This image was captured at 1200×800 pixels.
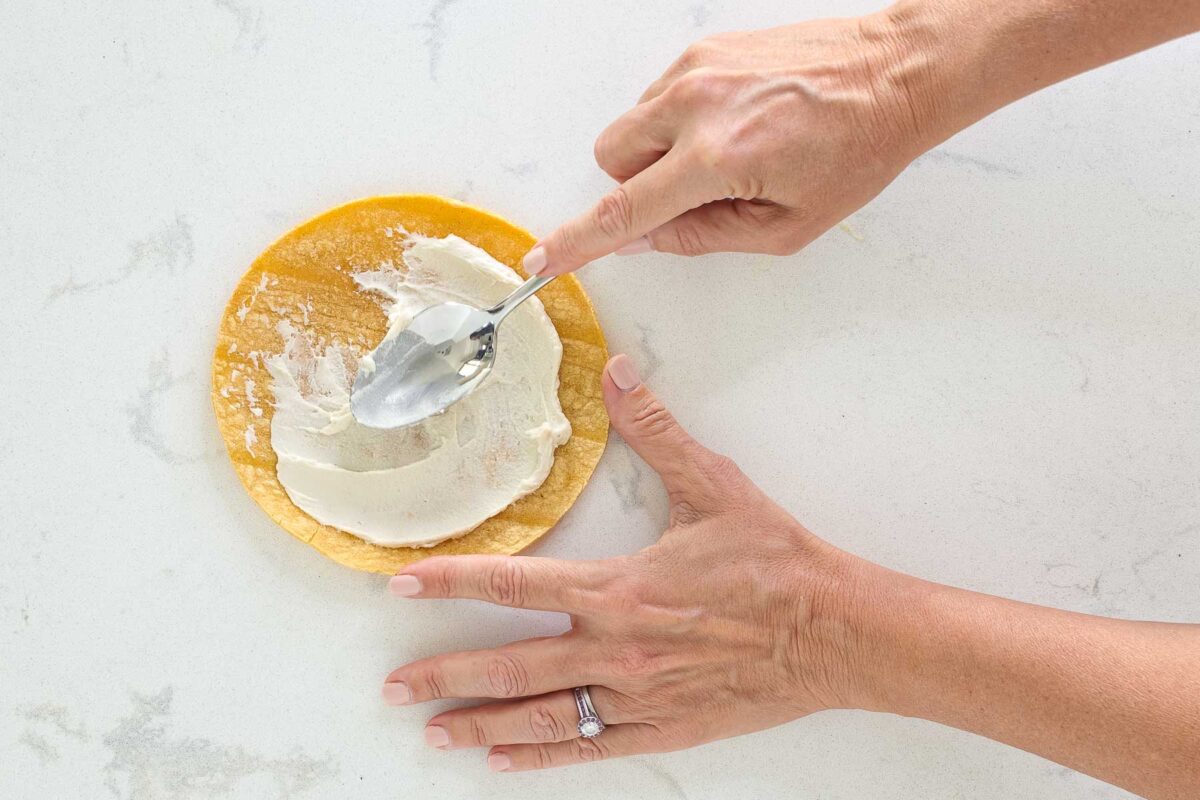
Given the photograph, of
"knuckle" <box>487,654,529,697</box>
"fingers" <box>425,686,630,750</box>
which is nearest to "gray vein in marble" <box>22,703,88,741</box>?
"fingers" <box>425,686,630,750</box>

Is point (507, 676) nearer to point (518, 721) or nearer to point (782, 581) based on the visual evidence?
point (518, 721)

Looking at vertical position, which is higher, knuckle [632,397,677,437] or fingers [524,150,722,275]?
fingers [524,150,722,275]

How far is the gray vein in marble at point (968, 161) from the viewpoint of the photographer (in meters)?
1.25

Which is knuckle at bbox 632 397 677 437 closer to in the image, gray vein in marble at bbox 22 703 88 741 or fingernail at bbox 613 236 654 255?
fingernail at bbox 613 236 654 255

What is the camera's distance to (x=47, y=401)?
1243 mm

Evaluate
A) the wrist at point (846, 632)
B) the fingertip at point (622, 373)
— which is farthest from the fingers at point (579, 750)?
the fingertip at point (622, 373)

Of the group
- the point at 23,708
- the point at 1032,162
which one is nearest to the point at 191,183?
the point at 23,708

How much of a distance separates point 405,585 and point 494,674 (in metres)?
0.18

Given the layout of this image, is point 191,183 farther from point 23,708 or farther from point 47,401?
point 23,708

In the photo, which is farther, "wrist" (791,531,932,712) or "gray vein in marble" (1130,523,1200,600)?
"gray vein in marble" (1130,523,1200,600)

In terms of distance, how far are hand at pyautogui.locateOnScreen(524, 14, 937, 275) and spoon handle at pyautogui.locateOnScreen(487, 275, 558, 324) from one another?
4 cm

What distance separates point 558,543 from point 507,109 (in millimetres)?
638

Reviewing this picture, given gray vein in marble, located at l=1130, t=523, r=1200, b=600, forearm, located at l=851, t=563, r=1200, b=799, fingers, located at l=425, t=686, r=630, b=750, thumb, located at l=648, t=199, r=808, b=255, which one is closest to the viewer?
forearm, located at l=851, t=563, r=1200, b=799

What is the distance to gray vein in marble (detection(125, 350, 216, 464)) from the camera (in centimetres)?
124
